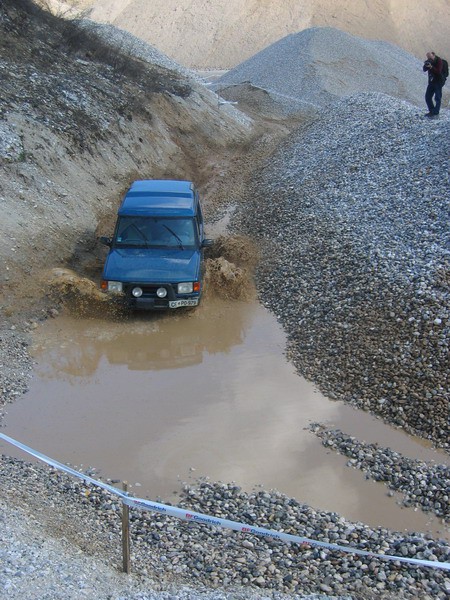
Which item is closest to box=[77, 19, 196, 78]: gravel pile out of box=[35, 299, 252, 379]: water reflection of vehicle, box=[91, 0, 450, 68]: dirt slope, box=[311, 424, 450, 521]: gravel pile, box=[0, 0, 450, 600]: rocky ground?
box=[0, 0, 450, 600]: rocky ground

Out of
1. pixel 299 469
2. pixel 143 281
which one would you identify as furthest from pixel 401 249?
pixel 299 469

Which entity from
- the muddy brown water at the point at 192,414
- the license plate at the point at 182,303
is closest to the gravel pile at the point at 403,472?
the muddy brown water at the point at 192,414

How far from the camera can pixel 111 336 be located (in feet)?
39.0

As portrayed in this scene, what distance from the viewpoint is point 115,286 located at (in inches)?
468

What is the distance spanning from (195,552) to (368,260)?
7754 millimetres

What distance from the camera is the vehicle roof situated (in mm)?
12945

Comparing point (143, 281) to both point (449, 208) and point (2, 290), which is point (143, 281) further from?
point (449, 208)

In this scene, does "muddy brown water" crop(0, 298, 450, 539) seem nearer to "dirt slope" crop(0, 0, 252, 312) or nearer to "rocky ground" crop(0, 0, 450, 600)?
"rocky ground" crop(0, 0, 450, 600)

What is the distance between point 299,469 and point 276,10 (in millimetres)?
63835

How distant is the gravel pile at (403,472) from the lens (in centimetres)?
789

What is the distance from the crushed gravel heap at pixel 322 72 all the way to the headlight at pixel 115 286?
901 inches

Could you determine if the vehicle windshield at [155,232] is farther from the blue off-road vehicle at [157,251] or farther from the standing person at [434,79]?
the standing person at [434,79]

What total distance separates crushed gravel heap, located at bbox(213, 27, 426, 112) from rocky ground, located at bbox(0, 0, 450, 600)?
7834 mm

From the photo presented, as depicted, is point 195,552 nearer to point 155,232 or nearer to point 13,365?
point 13,365
